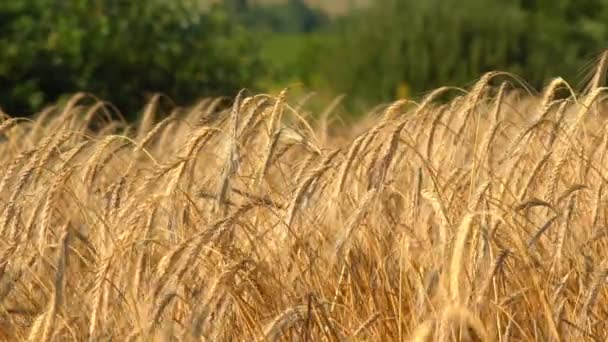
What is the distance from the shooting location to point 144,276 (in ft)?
10.8

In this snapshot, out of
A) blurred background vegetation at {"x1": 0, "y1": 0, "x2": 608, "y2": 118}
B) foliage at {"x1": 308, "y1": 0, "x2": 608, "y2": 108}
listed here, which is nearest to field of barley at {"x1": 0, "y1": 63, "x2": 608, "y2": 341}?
blurred background vegetation at {"x1": 0, "y1": 0, "x2": 608, "y2": 118}

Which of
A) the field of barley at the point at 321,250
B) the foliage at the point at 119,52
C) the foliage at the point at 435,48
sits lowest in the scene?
the foliage at the point at 435,48

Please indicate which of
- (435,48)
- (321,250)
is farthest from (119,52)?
(321,250)

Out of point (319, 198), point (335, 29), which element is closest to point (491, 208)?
point (319, 198)

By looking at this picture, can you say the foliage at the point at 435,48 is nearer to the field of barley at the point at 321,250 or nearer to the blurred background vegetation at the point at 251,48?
the blurred background vegetation at the point at 251,48

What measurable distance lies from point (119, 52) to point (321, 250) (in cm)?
674

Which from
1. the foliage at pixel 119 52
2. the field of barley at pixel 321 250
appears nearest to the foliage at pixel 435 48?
the foliage at pixel 119 52

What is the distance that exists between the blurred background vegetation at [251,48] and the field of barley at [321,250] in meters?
4.31

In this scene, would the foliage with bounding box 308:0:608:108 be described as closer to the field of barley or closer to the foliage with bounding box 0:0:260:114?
the foliage with bounding box 0:0:260:114

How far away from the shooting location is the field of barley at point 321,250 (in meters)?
2.92

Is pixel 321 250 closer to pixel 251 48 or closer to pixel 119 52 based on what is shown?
pixel 119 52

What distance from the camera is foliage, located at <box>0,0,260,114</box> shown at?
949cm

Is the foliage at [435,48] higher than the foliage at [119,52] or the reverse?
the reverse

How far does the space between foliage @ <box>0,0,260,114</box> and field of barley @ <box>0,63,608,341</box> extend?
551cm
